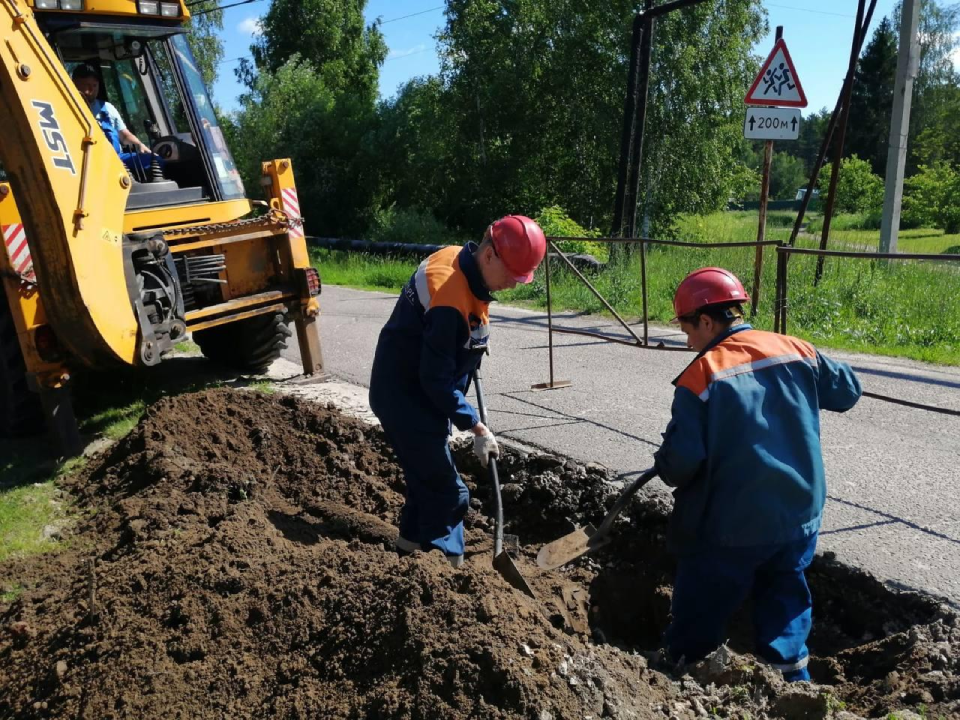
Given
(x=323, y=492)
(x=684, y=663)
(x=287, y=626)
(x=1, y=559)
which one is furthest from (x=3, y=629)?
(x=684, y=663)

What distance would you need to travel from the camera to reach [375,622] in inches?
113

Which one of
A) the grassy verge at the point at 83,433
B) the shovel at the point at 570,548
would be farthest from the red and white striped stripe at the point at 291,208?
the shovel at the point at 570,548

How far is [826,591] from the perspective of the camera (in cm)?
391

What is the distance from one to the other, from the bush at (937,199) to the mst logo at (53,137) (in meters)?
30.5

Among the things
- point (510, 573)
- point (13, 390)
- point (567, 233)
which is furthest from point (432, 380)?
point (567, 233)

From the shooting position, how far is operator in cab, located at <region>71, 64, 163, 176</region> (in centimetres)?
646

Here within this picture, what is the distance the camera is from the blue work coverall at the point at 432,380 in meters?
3.56

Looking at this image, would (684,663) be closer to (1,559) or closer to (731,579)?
(731,579)

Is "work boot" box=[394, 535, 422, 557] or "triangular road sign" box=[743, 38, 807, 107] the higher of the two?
"triangular road sign" box=[743, 38, 807, 107]

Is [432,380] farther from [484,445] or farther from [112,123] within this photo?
[112,123]

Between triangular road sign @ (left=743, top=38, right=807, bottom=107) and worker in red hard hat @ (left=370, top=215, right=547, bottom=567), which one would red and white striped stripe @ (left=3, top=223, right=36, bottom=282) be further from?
triangular road sign @ (left=743, top=38, right=807, bottom=107)

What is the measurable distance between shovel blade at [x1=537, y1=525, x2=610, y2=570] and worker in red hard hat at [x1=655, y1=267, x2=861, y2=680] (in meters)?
0.66

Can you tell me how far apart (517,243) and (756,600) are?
1735 mm

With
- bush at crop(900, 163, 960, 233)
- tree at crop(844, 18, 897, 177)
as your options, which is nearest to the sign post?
bush at crop(900, 163, 960, 233)
